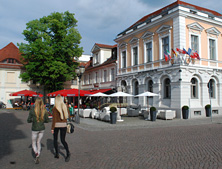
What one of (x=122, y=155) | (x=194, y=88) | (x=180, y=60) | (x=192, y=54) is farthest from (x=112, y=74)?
(x=122, y=155)

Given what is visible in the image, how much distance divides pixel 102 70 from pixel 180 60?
16388mm

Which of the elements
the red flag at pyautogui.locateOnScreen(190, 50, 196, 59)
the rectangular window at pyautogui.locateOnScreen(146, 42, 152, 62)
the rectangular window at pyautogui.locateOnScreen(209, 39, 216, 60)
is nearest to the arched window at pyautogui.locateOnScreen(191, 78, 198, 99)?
the red flag at pyautogui.locateOnScreen(190, 50, 196, 59)

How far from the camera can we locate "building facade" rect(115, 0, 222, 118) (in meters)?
19.0

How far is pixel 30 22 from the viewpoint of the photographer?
31562 mm

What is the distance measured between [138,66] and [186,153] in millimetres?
17595

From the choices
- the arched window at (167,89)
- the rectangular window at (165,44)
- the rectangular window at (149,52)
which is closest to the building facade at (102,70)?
the rectangular window at (149,52)

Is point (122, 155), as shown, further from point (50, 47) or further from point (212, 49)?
point (50, 47)

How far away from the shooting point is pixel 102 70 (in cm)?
3328

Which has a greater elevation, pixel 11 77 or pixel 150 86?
pixel 11 77

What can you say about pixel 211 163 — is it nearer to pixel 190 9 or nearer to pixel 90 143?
pixel 90 143

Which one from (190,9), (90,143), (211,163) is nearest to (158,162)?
(211,163)

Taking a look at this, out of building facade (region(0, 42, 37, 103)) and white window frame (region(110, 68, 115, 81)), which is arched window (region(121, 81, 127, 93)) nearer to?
white window frame (region(110, 68, 115, 81))

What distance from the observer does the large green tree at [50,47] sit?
3091 cm

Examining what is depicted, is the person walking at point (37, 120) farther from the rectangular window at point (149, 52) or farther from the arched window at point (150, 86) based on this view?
the rectangular window at point (149, 52)
